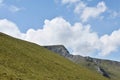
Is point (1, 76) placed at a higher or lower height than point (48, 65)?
lower

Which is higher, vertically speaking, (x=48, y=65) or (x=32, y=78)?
(x=48, y=65)

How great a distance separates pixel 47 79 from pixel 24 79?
28.7 feet

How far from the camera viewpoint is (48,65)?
232 feet

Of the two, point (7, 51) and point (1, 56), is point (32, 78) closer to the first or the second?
point (1, 56)

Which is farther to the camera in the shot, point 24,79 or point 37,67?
point 37,67

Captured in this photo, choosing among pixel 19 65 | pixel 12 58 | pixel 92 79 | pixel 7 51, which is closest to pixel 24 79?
pixel 19 65

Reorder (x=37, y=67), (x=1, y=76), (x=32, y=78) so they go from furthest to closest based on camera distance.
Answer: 1. (x=37, y=67)
2. (x=32, y=78)
3. (x=1, y=76)

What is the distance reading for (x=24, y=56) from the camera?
228 ft

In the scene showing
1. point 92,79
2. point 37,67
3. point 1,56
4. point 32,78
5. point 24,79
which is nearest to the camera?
point 24,79

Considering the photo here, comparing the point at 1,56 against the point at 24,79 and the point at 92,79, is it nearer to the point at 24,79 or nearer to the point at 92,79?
the point at 24,79

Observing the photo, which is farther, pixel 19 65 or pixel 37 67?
pixel 37 67

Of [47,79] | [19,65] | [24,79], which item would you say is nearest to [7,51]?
[19,65]

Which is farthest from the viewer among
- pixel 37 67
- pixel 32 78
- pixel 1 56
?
pixel 37 67

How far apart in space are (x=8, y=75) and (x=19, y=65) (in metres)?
12.9
